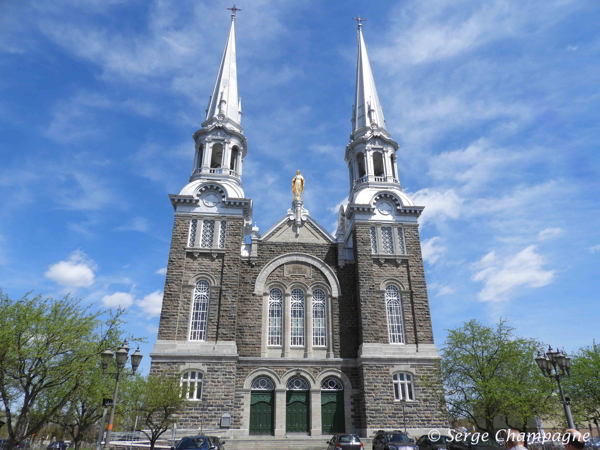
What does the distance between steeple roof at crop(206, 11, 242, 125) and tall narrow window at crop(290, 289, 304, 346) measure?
1641 centimetres

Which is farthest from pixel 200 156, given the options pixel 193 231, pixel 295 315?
pixel 295 315

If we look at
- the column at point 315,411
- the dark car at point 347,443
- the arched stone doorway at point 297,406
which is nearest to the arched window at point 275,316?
the arched stone doorway at point 297,406

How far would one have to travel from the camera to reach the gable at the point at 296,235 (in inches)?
1267

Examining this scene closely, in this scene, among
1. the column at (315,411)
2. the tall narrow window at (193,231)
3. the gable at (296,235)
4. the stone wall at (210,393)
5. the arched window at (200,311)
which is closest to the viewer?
the stone wall at (210,393)

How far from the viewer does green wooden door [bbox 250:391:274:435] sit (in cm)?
2681

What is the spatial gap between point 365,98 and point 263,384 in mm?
26153

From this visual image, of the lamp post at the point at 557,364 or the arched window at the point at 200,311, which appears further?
the arched window at the point at 200,311

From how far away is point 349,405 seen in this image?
27.5m

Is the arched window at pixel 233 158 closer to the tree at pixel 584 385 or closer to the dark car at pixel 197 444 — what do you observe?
the dark car at pixel 197 444

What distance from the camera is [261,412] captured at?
27141mm

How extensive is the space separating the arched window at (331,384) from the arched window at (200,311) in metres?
8.36

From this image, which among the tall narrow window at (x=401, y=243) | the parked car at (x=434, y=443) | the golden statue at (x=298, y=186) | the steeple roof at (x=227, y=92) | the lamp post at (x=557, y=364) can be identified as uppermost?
the steeple roof at (x=227, y=92)

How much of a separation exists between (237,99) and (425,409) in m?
29.4

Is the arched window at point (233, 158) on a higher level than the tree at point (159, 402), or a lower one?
higher
